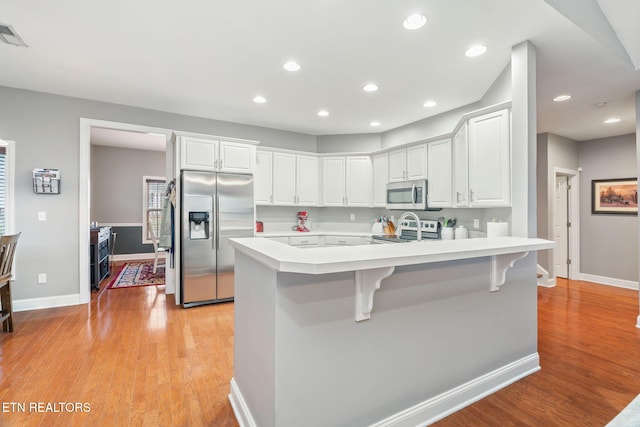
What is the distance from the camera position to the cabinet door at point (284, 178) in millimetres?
5070

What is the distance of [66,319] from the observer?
11.4 ft

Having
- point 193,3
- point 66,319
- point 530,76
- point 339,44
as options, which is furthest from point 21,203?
point 530,76

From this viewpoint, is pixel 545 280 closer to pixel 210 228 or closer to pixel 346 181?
pixel 346 181

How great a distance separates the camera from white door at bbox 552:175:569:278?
5.68 meters

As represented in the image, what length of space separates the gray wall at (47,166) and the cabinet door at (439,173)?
4130 mm

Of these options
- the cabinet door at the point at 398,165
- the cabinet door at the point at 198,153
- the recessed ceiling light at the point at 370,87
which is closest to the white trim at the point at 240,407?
the cabinet door at the point at 198,153

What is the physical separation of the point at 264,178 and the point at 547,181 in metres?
4.74

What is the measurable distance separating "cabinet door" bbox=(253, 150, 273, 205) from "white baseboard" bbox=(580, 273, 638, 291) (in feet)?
18.8

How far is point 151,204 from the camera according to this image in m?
7.55

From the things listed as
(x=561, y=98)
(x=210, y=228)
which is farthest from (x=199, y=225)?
(x=561, y=98)

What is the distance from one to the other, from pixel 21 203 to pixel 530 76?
18.1 ft

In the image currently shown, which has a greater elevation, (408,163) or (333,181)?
(408,163)

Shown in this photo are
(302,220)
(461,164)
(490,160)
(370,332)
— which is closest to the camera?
(370,332)

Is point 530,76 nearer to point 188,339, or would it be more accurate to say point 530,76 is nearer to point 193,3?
point 193,3
